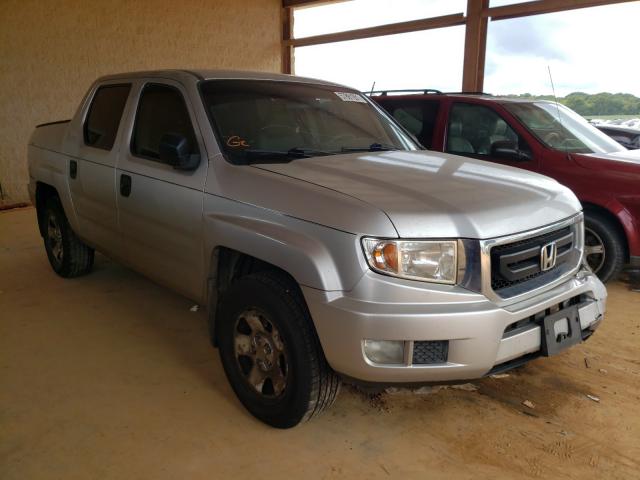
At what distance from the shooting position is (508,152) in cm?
452

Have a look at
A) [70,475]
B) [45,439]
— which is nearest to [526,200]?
[70,475]

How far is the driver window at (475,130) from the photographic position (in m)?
4.84

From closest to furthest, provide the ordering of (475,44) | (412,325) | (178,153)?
(412,325) → (178,153) → (475,44)

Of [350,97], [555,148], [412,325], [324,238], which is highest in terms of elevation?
[350,97]

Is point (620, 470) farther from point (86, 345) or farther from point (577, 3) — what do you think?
point (577, 3)

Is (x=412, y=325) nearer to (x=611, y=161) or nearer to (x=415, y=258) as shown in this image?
(x=415, y=258)

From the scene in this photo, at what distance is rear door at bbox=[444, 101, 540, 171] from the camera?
15.2 feet

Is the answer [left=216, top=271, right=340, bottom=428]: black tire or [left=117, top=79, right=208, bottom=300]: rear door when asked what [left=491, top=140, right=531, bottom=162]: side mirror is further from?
[left=216, top=271, right=340, bottom=428]: black tire

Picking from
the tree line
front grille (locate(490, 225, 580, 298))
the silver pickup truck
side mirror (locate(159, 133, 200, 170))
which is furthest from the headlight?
the tree line

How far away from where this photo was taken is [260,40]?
38.3ft

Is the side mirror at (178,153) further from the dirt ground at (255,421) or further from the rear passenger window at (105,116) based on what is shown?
the dirt ground at (255,421)

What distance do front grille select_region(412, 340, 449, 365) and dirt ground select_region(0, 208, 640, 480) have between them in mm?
524

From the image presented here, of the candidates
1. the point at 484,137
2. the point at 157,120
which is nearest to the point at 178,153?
the point at 157,120

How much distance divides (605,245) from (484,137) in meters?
1.45
